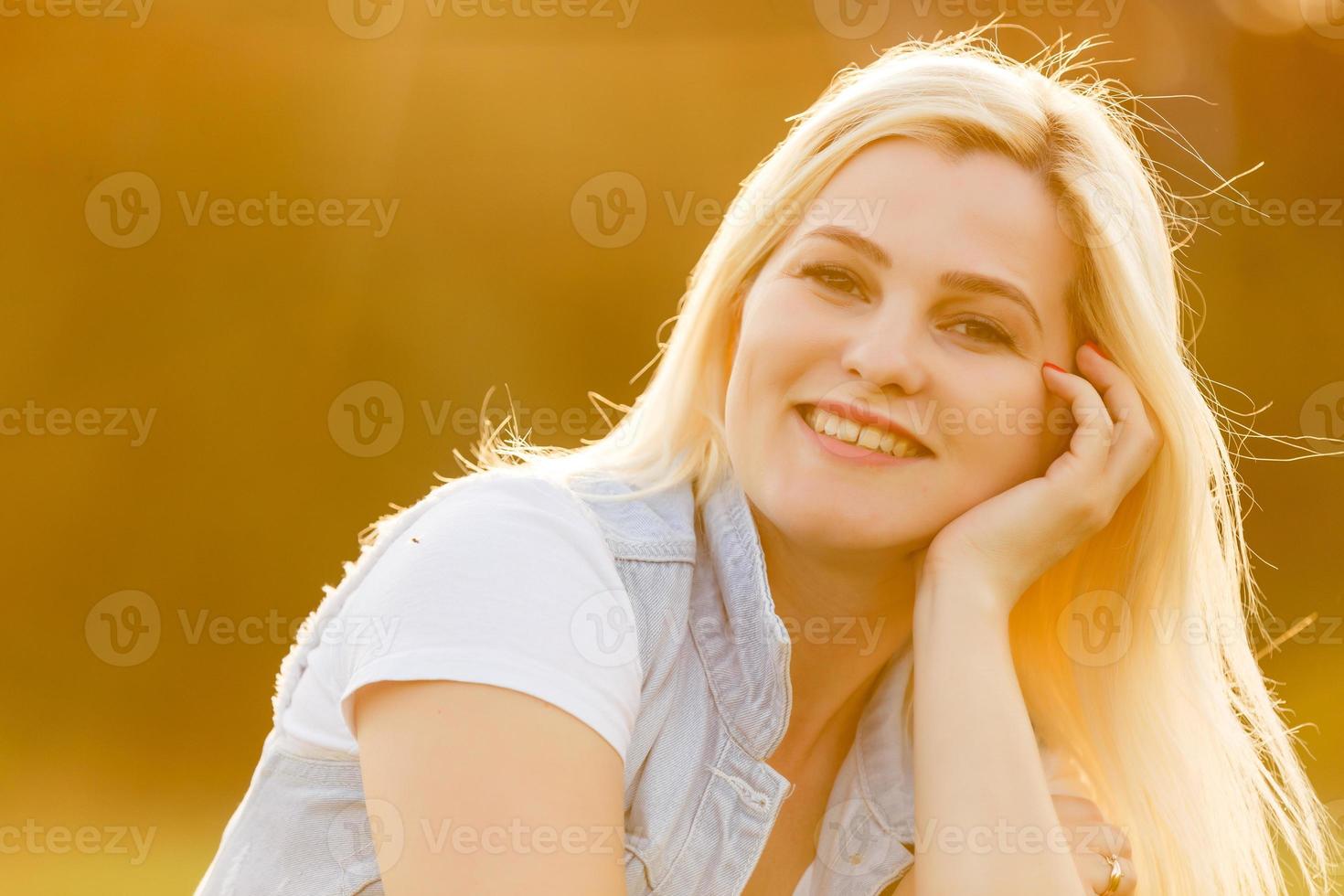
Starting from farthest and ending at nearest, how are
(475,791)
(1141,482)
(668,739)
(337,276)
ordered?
(337,276) < (1141,482) < (668,739) < (475,791)

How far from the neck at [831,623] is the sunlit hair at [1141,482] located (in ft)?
0.73

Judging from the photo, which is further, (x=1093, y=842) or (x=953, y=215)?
(x=1093, y=842)

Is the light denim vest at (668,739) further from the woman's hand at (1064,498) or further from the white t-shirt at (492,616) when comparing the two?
the woman's hand at (1064,498)

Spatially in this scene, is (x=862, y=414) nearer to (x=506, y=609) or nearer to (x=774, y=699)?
(x=774, y=699)

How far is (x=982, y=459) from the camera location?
2191 mm

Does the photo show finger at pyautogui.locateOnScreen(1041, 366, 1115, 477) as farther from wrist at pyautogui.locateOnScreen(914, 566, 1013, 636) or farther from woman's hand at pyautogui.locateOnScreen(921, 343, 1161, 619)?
wrist at pyautogui.locateOnScreen(914, 566, 1013, 636)

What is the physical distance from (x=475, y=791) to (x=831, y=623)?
0.96 metres

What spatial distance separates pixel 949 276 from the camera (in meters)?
2.03

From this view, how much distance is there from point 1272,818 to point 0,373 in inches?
263

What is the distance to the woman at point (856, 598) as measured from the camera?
159 cm

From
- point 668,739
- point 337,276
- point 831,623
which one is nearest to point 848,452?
point 831,623

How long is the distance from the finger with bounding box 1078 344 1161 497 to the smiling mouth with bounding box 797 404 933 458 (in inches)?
17.2

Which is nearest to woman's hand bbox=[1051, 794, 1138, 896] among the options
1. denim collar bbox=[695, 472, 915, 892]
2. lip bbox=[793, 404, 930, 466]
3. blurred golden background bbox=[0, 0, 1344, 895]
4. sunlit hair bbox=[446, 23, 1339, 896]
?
sunlit hair bbox=[446, 23, 1339, 896]

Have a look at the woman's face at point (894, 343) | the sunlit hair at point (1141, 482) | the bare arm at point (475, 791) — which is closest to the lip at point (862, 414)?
the woman's face at point (894, 343)
